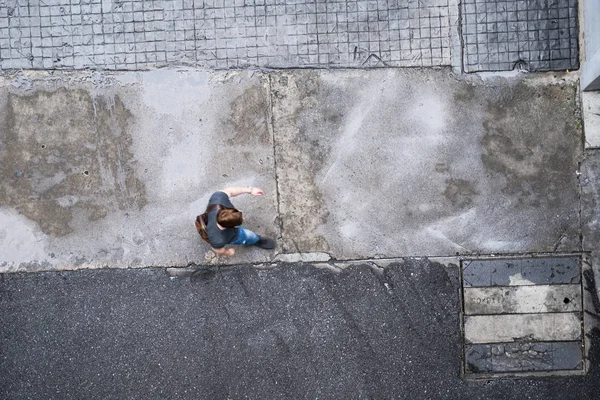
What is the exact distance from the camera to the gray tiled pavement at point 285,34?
20.9ft

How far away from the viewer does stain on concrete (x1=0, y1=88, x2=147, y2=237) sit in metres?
6.48

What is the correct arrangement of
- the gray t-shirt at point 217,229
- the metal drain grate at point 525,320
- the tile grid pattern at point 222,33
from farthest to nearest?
the tile grid pattern at point 222,33
the metal drain grate at point 525,320
the gray t-shirt at point 217,229

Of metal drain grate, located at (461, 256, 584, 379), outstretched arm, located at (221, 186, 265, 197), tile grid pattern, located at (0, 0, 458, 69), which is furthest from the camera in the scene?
tile grid pattern, located at (0, 0, 458, 69)

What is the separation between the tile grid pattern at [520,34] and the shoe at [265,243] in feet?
9.53

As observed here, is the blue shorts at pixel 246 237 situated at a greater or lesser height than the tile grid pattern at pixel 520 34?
lesser

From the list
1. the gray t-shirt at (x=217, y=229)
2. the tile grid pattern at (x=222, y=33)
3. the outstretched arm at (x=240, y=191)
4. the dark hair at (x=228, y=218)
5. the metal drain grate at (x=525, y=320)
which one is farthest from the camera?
the tile grid pattern at (x=222, y=33)

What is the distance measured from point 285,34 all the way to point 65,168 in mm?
2831

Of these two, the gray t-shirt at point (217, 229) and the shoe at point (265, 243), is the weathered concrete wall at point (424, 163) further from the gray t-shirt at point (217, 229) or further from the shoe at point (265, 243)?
the gray t-shirt at point (217, 229)

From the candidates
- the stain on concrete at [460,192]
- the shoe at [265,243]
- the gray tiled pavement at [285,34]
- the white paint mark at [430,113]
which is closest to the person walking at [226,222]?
the shoe at [265,243]

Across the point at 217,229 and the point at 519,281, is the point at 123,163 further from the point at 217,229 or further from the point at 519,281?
the point at 519,281

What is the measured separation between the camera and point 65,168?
6492 millimetres

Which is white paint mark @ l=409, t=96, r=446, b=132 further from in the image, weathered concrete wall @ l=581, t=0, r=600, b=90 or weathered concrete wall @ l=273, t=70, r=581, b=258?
weathered concrete wall @ l=581, t=0, r=600, b=90

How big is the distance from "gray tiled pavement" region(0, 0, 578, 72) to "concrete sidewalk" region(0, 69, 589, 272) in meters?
0.19

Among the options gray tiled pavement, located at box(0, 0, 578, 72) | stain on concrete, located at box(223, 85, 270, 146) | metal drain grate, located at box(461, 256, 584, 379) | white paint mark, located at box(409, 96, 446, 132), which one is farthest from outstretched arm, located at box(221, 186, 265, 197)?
metal drain grate, located at box(461, 256, 584, 379)
